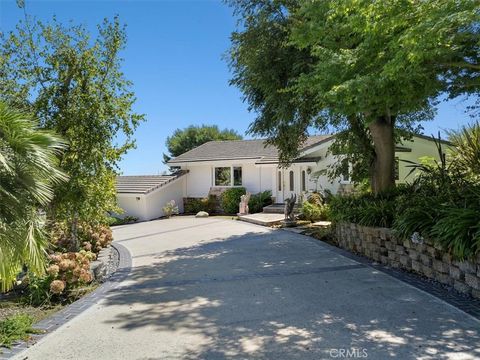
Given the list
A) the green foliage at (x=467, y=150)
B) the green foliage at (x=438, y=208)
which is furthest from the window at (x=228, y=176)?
the green foliage at (x=467, y=150)

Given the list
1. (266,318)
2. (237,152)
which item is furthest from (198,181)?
(266,318)

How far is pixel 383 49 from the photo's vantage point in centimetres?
727

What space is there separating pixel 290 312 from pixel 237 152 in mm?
23242

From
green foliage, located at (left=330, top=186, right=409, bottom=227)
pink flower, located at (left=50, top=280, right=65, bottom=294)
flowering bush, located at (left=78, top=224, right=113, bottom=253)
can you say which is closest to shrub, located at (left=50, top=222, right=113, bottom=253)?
flowering bush, located at (left=78, top=224, right=113, bottom=253)

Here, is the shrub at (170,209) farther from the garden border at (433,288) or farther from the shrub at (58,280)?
the shrub at (58,280)

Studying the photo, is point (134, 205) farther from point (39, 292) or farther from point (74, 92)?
point (39, 292)

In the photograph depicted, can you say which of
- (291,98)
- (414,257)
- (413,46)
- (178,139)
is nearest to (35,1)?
(291,98)

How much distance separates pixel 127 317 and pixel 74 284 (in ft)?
7.38

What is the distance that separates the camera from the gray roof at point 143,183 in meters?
26.3

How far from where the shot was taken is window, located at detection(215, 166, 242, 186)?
91.3ft

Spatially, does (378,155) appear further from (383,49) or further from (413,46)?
(413,46)

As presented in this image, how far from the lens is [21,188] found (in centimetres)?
514

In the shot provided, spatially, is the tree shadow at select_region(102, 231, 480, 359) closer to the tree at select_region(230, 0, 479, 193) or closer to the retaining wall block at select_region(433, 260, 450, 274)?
the retaining wall block at select_region(433, 260, 450, 274)

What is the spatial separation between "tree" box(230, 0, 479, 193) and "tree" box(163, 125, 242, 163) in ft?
117
